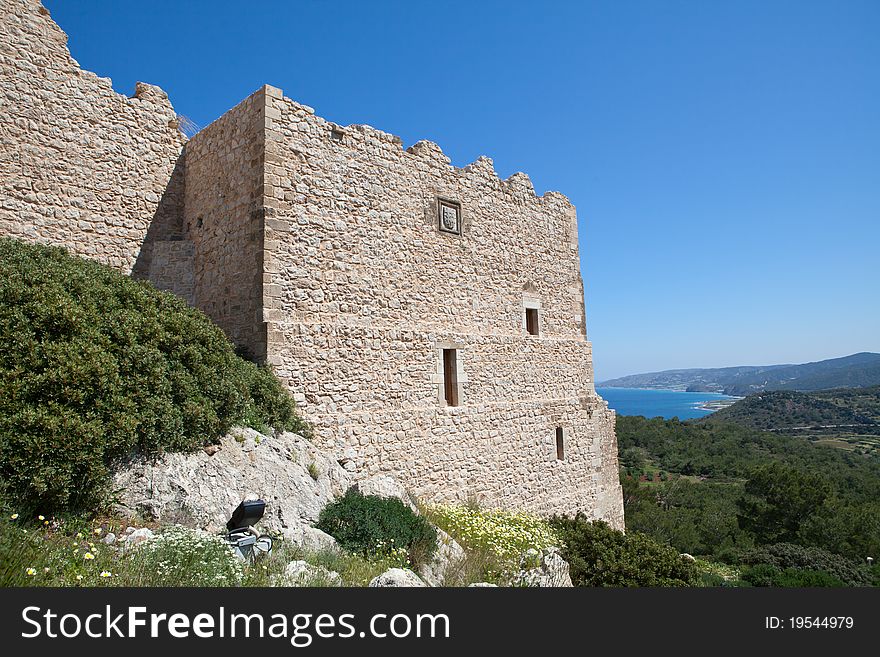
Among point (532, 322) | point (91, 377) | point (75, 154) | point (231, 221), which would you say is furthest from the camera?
point (532, 322)

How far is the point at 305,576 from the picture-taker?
4.79 metres

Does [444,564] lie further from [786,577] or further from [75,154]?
[786,577]

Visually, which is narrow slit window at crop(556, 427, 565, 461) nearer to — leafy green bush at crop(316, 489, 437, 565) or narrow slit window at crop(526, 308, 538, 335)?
narrow slit window at crop(526, 308, 538, 335)

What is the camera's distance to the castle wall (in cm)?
877

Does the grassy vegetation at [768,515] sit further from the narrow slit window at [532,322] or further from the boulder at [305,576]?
the boulder at [305,576]

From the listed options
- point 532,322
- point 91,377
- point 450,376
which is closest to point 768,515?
point 532,322

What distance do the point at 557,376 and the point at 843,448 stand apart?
6384cm

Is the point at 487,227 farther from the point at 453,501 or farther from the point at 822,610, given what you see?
the point at 822,610

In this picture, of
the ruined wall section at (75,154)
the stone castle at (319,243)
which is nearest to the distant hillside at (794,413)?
the stone castle at (319,243)

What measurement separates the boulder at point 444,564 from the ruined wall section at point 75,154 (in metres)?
7.41

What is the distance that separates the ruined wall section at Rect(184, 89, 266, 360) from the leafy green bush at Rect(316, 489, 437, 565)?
276cm

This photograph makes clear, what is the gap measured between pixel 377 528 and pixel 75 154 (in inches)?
328

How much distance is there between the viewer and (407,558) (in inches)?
250

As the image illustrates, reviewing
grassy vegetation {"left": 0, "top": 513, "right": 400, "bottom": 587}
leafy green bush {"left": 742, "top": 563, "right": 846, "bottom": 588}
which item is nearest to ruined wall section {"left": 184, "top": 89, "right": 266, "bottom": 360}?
grassy vegetation {"left": 0, "top": 513, "right": 400, "bottom": 587}
